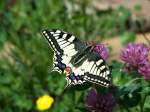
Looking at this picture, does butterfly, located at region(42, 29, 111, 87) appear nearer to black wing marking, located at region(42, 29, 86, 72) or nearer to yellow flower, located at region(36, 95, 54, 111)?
black wing marking, located at region(42, 29, 86, 72)

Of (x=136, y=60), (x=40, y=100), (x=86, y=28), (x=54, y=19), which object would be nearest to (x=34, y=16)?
(x=54, y=19)

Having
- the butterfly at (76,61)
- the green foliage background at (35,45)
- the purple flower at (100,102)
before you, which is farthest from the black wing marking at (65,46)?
the green foliage background at (35,45)

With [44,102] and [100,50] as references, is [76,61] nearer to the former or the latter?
[100,50]

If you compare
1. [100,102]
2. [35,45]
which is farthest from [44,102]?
[100,102]

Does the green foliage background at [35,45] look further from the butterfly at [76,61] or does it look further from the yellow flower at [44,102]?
the butterfly at [76,61]

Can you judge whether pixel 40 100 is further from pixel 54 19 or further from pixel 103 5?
pixel 103 5

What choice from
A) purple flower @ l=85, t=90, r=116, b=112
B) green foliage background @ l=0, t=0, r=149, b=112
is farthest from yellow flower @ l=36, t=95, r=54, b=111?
purple flower @ l=85, t=90, r=116, b=112
